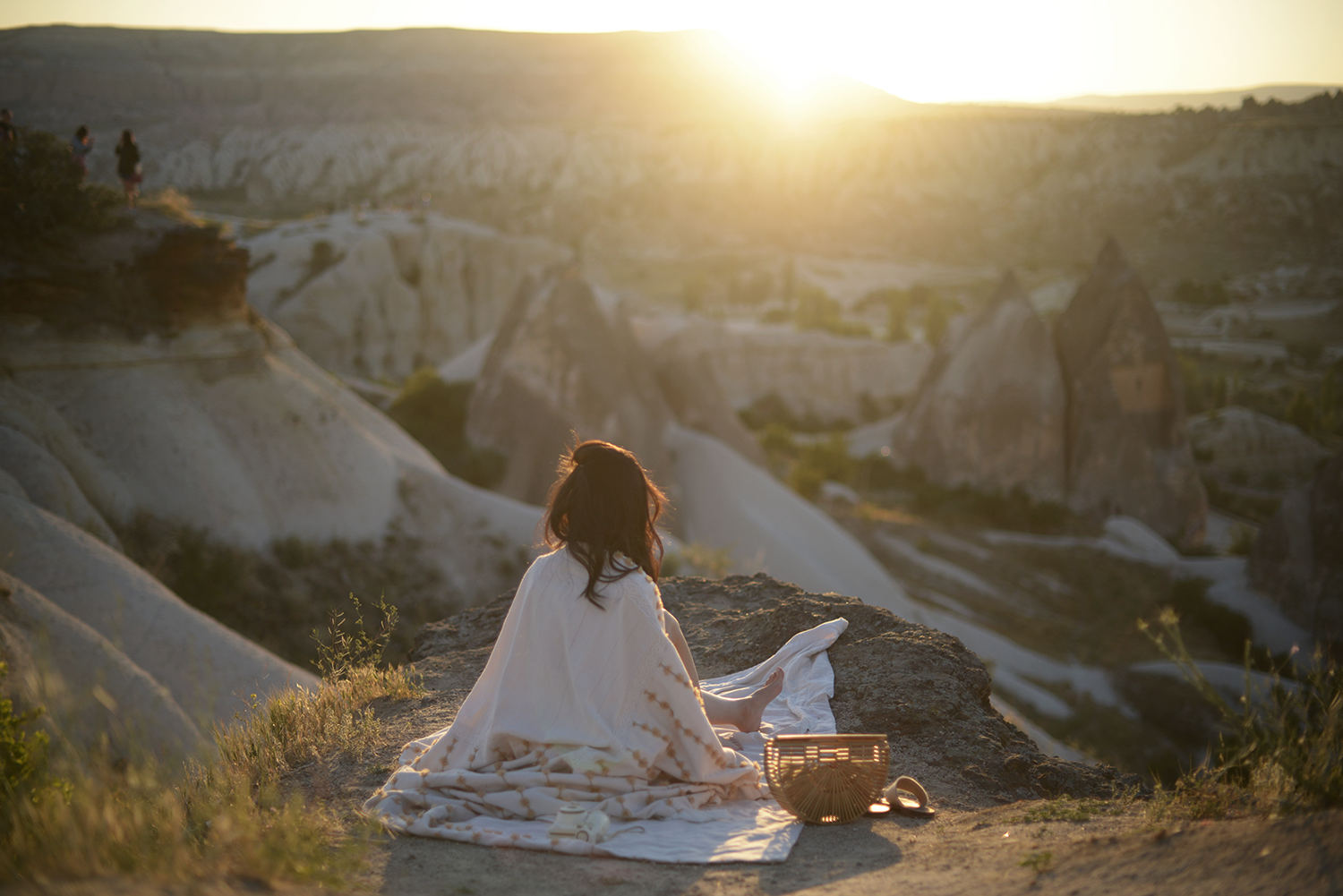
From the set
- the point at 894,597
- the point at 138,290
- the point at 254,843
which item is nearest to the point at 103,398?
the point at 138,290

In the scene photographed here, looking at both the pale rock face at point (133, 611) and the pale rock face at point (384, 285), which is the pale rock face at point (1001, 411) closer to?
the pale rock face at point (384, 285)

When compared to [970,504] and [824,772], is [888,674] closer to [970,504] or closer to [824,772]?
[824,772]

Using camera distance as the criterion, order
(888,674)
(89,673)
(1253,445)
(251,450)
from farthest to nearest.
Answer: (1253,445) → (251,450) → (89,673) → (888,674)

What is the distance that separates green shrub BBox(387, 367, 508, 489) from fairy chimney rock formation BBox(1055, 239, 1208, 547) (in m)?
16.8

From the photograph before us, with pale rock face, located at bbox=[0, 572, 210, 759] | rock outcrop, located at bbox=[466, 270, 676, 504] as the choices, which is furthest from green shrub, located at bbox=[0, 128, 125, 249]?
rock outcrop, located at bbox=[466, 270, 676, 504]

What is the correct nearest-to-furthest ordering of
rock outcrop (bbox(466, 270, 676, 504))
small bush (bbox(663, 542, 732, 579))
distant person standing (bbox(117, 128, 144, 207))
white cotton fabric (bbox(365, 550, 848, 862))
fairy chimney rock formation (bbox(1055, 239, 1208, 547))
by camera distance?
white cotton fabric (bbox(365, 550, 848, 862)) → distant person standing (bbox(117, 128, 144, 207)) → small bush (bbox(663, 542, 732, 579)) → rock outcrop (bbox(466, 270, 676, 504)) → fairy chimney rock formation (bbox(1055, 239, 1208, 547))

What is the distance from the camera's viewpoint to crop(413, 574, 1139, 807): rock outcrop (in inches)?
149

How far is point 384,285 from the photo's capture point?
106 ft

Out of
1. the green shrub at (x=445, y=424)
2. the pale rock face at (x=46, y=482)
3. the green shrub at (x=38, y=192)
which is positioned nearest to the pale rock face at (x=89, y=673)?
the pale rock face at (x=46, y=482)

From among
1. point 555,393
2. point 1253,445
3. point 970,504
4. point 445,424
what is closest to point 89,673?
point 555,393

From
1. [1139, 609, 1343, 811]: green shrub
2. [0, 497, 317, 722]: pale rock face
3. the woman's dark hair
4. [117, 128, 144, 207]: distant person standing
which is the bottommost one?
[0, 497, 317, 722]: pale rock face

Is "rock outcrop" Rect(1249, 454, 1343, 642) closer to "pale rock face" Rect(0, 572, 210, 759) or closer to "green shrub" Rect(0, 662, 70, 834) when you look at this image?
"pale rock face" Rect(0, 572, 210, 759)

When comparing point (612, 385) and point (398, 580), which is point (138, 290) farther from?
point (612, 385)

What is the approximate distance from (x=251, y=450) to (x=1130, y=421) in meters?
22.3
